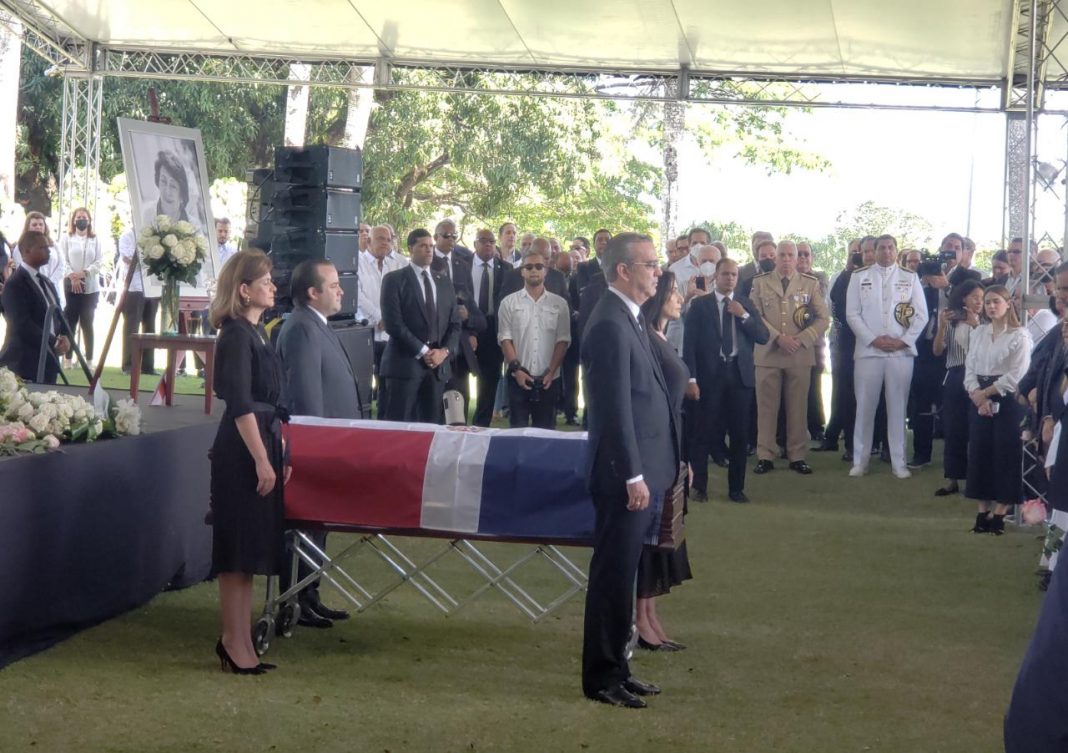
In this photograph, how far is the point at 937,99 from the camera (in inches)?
621

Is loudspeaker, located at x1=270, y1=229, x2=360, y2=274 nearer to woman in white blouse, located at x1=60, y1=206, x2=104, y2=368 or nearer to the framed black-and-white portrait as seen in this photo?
the framed black-and-white portrait

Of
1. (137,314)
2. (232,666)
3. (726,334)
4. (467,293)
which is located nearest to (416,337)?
(726,334)

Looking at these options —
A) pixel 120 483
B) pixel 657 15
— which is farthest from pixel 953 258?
pixel 120 483

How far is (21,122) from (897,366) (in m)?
21.1

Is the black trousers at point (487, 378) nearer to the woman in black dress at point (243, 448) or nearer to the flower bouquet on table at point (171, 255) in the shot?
the flower bouquet on table at point (171, 255)

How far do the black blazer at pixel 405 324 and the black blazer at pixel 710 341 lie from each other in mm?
2024

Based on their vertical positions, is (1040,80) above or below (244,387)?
above

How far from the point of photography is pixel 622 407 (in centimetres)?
481

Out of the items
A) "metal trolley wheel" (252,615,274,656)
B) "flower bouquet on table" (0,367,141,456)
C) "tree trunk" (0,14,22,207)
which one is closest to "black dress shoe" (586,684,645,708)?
"metal trolley wheel" (252,615,274,656)

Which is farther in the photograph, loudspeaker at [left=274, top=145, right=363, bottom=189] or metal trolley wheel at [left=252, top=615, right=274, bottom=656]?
loudspeaker at [left=274, top=145, right=363, bottom=189]

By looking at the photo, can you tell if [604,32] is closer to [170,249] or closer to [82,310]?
[82,310]

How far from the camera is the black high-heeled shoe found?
5340 millimetres

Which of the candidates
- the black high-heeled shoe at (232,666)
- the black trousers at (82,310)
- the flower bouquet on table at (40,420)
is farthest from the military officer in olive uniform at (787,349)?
the black trousers at (82,310)

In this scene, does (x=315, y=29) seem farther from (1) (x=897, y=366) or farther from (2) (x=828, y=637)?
(2) (x=828, y=637)
